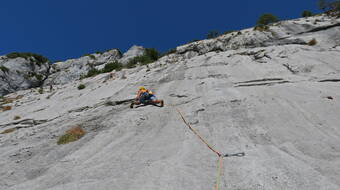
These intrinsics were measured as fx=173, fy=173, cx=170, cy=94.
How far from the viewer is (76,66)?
215ft

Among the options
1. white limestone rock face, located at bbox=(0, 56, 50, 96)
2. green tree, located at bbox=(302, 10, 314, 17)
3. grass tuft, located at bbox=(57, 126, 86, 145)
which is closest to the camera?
grass tuft, located at bbox=(57, 126, 86, 145)

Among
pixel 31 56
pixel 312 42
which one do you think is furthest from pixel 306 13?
pixel 31 56

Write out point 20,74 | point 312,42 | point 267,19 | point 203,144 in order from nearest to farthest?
point 203,144 < point 312,42 < point 267,19 < point 20,74

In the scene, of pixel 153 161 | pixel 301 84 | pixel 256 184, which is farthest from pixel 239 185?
pixel 301 84

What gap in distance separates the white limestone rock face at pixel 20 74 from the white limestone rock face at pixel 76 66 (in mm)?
3216

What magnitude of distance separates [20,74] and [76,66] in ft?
55.0

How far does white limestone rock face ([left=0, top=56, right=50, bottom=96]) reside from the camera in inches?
1895

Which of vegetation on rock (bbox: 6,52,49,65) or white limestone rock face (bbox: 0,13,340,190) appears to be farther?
vegetation on rock (bbox: 6,52,49,65)

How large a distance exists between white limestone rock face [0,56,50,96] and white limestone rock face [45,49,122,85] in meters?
3.22

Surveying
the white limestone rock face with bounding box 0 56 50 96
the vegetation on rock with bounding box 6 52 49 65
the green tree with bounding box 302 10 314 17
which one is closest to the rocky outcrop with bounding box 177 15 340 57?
the green tree with bounding box 302 10 314 17

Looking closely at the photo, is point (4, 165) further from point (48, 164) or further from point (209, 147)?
point (209, 147)

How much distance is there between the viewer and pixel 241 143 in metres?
6.05

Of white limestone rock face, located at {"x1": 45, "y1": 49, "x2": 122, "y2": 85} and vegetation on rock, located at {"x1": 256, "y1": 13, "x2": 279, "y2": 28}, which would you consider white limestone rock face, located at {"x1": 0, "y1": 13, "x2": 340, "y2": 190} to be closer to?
vegetation on rock, located at {"x1": 256, "y1": 13, "x2": 279, "y2": 28}

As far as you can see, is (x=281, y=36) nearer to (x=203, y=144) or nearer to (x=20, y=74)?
(x=203, y=144)
